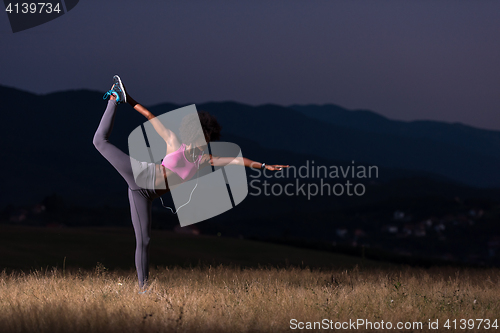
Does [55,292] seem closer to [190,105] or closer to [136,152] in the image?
[136,152]

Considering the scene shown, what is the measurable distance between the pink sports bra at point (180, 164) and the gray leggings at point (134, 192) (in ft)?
1.80

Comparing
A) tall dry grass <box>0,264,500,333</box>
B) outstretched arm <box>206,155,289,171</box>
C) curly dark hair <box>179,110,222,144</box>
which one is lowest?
tall dry grass <box>0,264,500,333</box>

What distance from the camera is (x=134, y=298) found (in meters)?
7.49

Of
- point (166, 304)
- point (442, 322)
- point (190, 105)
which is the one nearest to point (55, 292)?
point (166, 304)

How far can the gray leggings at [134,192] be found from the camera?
308 inches

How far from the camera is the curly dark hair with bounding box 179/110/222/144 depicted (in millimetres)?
7910

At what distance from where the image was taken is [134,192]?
26.4 feet

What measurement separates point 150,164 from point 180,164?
503 mm

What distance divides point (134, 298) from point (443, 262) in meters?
17.3

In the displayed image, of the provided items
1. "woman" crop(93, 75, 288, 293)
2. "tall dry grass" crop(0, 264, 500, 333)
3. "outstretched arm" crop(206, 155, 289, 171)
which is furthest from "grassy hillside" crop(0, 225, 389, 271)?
"outstretched arm" crop(206, 155, 289, 171)

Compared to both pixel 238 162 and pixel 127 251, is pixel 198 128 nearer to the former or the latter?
pixel 238 162

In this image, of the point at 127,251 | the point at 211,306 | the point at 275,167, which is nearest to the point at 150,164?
the point at 275,167

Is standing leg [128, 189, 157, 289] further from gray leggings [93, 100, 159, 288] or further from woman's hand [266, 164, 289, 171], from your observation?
woman's hand [266, 164, 289, 171]

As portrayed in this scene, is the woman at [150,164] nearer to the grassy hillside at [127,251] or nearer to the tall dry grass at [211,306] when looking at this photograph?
the tall dry grass at [211,306]
